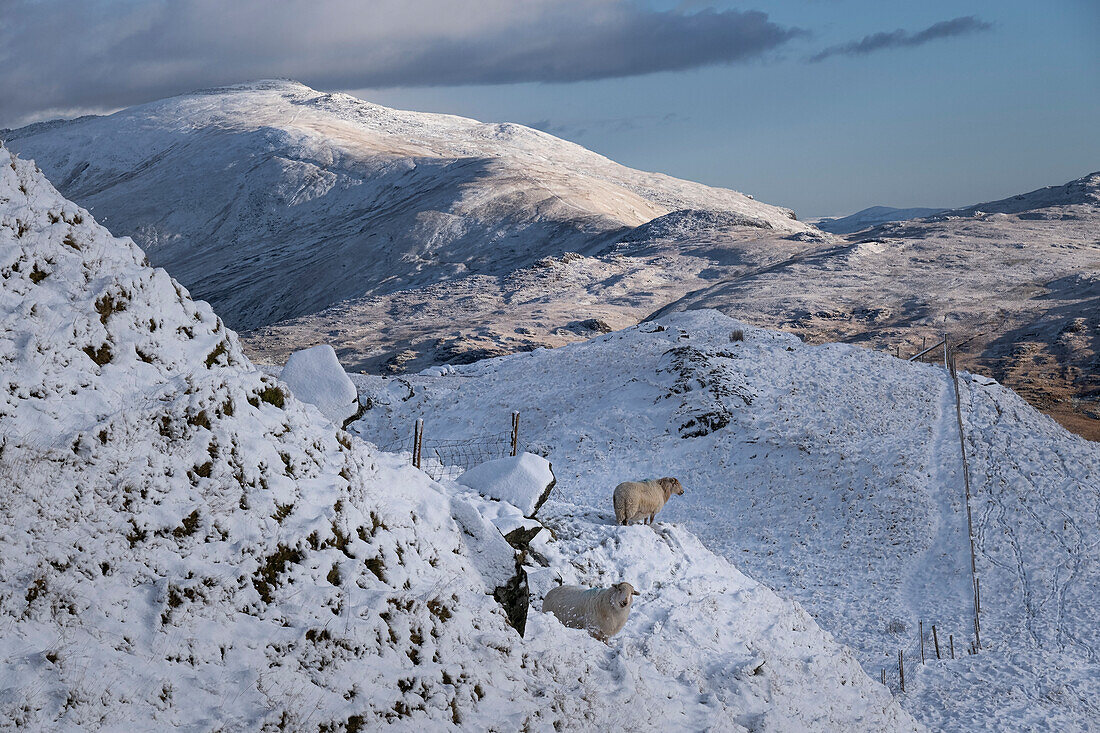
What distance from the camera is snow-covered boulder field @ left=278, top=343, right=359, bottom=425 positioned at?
1146cm

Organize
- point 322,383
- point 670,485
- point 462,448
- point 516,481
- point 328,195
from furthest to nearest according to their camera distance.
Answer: point 328,195, point 462,448, point 670,485, point 516,481, point 322,383

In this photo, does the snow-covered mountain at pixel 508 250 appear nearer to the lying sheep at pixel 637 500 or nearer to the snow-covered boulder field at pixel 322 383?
the lying sheep at pixel 637 500

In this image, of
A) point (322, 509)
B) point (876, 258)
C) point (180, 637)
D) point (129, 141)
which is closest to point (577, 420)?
point (322, 509)

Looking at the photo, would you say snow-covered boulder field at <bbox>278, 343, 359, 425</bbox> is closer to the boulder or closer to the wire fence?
the boulder

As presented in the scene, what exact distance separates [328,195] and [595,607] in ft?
340

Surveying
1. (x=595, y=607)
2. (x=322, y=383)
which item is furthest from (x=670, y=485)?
(x=322, y=383)

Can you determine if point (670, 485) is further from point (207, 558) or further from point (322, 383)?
point (207, 558)

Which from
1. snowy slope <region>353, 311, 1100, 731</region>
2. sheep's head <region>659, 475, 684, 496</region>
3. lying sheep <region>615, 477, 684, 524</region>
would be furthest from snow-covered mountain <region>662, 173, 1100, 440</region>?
lying sheep <region>615, 477, 684, 524</region>

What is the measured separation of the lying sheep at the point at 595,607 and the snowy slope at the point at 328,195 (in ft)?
219

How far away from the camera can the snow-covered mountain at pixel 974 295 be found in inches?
1570

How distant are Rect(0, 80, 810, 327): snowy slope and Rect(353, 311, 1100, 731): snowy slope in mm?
46420

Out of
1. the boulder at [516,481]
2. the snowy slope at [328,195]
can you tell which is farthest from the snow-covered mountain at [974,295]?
the boulder at [516,481]

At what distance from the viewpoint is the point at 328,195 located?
105125 millimetres

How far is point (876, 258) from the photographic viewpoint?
199ft
